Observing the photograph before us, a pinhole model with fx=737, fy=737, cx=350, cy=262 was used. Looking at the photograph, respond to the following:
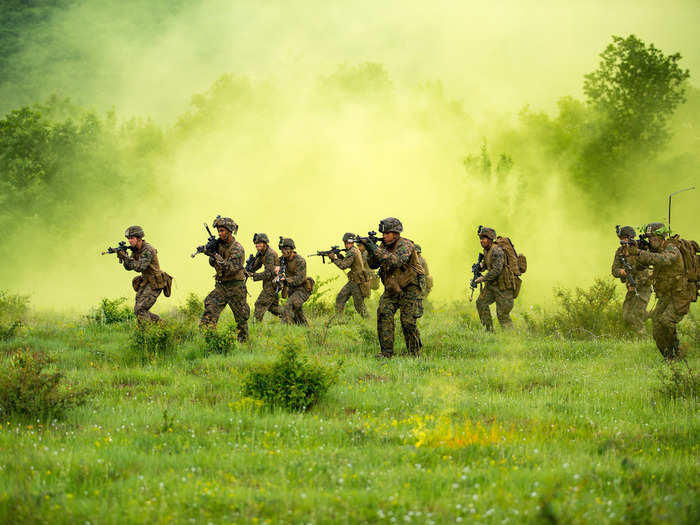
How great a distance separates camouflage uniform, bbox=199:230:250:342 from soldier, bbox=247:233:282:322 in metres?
2.00

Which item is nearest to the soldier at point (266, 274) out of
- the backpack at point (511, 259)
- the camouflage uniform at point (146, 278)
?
the camouflage uniform at point (146, 278)

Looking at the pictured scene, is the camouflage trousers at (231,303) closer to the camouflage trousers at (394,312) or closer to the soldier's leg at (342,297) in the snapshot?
the camouflage trousers at (394,312)

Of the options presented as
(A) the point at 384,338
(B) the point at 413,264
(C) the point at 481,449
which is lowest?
(C) the point at 481,449

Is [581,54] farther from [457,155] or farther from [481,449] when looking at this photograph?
[481,449]

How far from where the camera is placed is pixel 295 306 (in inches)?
647

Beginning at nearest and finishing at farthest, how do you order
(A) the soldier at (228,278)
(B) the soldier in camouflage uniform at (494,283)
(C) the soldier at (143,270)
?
(A) the soldier at (228,278)
(C) the soldier at (143,270)
(B) the soldier in camouflage uniform at (494,283)

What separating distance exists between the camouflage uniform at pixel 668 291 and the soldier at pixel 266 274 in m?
7.54

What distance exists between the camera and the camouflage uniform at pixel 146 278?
14125mm

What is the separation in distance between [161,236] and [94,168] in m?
9.61

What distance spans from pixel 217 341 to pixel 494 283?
250 inches

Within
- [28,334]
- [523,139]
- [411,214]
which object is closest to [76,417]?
[28,334]

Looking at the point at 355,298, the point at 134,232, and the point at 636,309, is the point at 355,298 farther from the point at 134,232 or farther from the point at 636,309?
the point at 636,309

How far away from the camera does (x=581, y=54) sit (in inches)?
3081

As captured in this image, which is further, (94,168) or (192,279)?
(192,279)
